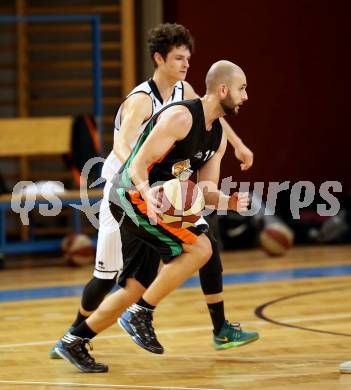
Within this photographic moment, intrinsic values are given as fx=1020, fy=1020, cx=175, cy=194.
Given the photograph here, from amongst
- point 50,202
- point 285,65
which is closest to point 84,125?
point 50,202

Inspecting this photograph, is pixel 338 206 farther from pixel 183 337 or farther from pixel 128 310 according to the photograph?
pixel 128 310

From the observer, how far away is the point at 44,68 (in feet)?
35.1

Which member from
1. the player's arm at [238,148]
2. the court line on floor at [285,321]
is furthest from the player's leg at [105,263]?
the court line on floor at [285,321]

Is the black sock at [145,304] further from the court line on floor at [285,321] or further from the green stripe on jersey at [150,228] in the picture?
the court line on floor at [285,321]

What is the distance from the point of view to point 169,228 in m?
4.49

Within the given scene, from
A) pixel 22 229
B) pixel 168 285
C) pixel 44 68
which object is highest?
pixel 44 68

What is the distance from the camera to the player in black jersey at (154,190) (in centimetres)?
445

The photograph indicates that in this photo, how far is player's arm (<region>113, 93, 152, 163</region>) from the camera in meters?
4.93

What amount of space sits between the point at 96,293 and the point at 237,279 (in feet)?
10.9

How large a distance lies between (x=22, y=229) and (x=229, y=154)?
2.31m

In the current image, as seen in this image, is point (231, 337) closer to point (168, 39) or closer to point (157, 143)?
point (157, 143)

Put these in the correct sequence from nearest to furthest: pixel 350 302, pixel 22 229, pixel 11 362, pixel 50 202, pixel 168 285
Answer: pixel 168 285 < pixel 11 362 < pixel 350 302 < pixel 50 202 < pixel 22 229

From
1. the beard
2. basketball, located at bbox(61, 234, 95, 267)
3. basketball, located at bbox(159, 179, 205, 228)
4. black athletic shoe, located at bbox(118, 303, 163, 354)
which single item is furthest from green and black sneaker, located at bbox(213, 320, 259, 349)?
basketball, located at bbox(61, 234, 95, 267)

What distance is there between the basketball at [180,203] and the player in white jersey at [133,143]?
0.39m
